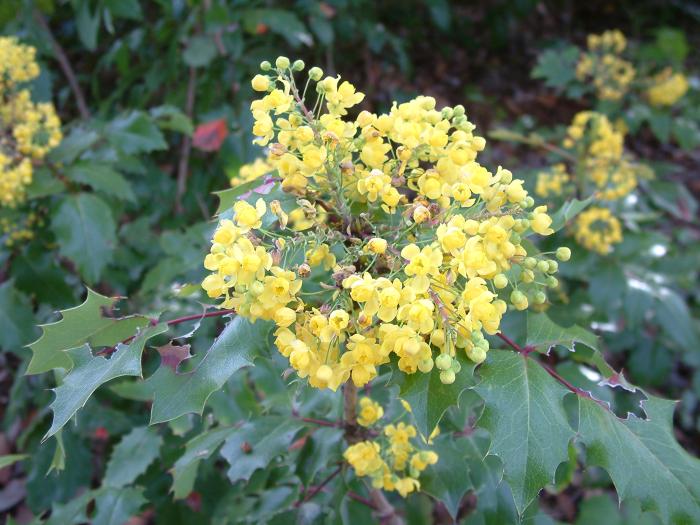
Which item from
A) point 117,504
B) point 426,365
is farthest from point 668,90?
point 117,504

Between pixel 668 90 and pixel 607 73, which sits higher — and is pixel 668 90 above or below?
below

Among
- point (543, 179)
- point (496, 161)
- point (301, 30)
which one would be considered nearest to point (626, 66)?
point (496, 161)

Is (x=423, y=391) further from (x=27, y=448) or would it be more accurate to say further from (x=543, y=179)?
(x=27, y=448)

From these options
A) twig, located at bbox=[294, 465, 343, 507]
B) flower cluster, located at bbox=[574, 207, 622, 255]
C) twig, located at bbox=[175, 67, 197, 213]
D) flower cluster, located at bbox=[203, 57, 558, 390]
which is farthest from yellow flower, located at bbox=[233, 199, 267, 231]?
twig, located at bbox=[175, 67, 197, 213]

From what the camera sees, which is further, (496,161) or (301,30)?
(496,161)

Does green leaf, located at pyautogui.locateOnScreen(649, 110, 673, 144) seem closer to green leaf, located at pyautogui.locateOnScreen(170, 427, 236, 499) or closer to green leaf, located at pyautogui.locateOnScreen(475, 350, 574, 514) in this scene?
green leaf, located at pyautogui.locateOnScreen(475, 350, 574, 514)

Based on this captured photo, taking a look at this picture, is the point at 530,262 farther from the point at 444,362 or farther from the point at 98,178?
the point at 98,178
